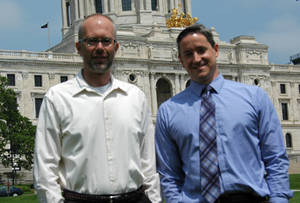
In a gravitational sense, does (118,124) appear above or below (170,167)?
above

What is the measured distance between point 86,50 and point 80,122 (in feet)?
3.30

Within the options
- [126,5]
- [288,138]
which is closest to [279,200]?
[288,138]

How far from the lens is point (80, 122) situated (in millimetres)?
6082

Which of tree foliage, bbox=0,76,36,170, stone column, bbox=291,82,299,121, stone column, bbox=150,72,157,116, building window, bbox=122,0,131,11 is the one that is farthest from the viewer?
building window, bbox=122,0,131,11

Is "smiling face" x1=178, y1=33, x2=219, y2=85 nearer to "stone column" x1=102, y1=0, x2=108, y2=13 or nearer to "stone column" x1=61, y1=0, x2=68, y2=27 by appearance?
"stone column" x1=102, y1=0, x2=108, y2=13

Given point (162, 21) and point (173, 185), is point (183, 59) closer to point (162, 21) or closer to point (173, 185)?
point (173, 185)

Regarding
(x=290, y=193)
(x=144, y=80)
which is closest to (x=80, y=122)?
(x=290, y=193)

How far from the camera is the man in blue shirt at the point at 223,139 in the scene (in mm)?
5891

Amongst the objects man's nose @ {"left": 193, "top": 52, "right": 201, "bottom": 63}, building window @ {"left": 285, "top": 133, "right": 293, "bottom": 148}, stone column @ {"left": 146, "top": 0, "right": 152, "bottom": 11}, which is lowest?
building window @ {"left": 285, "top": 133, "right": 293, "bottom": 148}

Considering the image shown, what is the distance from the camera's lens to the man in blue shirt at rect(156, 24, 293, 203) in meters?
5.89

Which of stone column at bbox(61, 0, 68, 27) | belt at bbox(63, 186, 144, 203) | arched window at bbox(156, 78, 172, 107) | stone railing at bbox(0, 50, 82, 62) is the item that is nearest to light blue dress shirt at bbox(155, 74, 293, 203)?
belt at bbox(63, 186, 144, 203)

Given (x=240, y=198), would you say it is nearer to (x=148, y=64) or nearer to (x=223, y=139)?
(x=223, y=139)

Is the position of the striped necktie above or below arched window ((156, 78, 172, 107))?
below

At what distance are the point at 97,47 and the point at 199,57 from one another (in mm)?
1409
